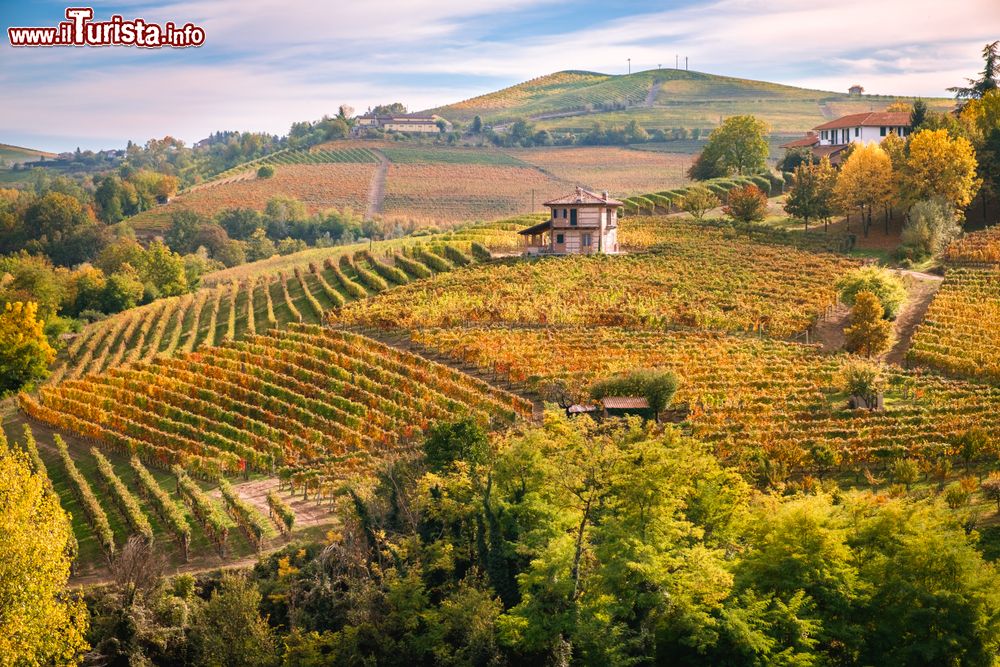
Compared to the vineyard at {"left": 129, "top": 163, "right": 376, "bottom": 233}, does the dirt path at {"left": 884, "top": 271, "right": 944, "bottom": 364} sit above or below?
below

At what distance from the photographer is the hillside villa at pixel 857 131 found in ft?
304

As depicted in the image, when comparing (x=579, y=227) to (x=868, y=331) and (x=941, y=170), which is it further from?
(x=868, y=331)

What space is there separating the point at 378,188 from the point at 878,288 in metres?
93.9

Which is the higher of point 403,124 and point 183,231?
point 403,124

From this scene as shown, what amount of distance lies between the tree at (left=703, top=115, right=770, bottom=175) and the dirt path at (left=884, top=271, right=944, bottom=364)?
35822 millimetres

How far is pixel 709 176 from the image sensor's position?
95.1 meters

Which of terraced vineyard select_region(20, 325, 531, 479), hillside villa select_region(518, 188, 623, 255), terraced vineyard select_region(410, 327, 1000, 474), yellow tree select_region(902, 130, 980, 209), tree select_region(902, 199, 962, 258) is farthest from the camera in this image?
hillside villa select_region(518, 188, 623, 255)

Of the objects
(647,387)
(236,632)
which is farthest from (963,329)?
(236,632)

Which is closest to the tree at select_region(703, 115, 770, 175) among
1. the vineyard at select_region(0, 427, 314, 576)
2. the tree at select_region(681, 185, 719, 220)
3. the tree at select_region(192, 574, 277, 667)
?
the tree at select_region(681, 185, 719, 220)

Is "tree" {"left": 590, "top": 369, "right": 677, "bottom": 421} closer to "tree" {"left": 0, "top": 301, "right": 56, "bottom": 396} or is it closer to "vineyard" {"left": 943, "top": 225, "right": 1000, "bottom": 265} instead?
"vineyard" {"left": 943, "top": 225, "right": 1000, "bottom": 265}

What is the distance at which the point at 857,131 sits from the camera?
95.0 meters

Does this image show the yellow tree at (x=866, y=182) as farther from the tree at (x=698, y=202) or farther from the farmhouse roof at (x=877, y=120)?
the farmhouse roof at (x=877, y=120)

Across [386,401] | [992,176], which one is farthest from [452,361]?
[992,176]

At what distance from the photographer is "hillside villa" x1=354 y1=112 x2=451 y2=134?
173 metres
